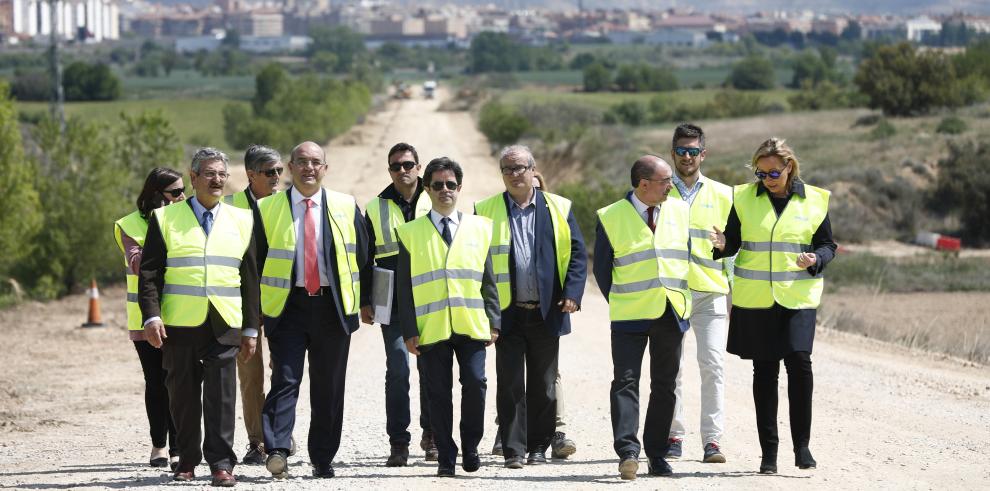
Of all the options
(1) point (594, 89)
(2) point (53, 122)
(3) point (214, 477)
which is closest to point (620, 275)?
(3) point (214, 477)

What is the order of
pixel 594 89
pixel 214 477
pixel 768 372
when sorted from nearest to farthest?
pixel 214 477
pixel 768 372
pixel 594 89

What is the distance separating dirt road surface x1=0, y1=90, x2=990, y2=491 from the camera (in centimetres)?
961

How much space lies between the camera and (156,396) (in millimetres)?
10047

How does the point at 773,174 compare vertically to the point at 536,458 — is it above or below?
above

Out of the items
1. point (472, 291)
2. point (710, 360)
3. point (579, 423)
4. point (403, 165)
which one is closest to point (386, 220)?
point (403, 165)

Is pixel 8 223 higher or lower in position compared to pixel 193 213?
lower

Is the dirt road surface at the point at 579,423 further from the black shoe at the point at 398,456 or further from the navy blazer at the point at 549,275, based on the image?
the navy blazer at the point at 549,275

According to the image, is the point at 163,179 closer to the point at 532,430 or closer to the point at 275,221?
the point at 275,221

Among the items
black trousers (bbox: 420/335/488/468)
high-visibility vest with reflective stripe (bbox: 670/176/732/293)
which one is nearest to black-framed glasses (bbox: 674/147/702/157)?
high-visibility vest with reflective stripe (bbox: 670/176/732/293)

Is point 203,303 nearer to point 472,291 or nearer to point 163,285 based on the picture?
point 163,285

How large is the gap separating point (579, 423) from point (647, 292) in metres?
3.03

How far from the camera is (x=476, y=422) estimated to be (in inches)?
387

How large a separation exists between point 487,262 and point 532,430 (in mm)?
1364

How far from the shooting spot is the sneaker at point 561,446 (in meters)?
10.5
